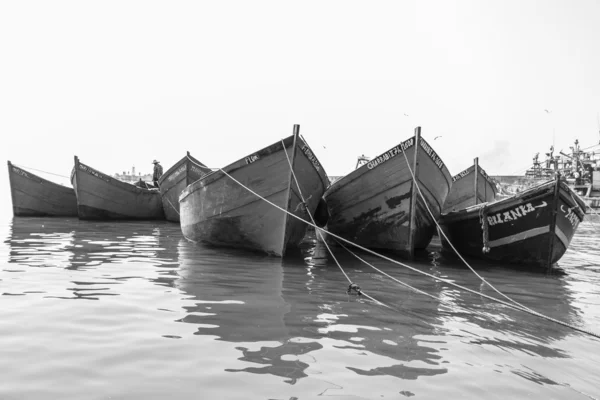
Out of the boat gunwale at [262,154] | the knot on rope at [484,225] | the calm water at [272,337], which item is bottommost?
the calm water at [272,337]

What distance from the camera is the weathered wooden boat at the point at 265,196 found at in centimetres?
973

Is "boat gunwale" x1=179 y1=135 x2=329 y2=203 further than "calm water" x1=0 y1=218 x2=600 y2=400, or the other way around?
"boat gunwale" x1=179 y1=135 x2=329 y2=203

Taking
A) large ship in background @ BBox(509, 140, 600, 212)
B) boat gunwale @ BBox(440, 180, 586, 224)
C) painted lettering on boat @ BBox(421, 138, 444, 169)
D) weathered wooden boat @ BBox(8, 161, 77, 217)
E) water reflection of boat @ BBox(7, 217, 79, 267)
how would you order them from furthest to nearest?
1. large ship in background @ BBox(509, 140, 600, 212)
2. weathered wooden boat @ BBox(8, 161, 77, 217)
3. painted lettering on boat @ BBox(421, 138, 444, 169)
4. boat gunwale @ BBox(440, 180, 586, 224)
5. water reflection of boat @ BBox(7, 217, 79, 267)

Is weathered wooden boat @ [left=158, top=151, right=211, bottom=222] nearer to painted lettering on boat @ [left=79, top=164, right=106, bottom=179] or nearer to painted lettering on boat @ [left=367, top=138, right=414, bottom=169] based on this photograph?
painted lettering on boat @ [left=79, top=164, right=106, bottom=179]

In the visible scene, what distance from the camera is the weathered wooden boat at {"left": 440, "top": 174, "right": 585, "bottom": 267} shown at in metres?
9.57

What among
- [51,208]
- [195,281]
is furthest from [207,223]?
[51,208]

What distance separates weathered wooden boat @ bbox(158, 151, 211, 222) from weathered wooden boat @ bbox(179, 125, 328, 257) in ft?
20.3

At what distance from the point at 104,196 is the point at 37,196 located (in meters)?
4.55

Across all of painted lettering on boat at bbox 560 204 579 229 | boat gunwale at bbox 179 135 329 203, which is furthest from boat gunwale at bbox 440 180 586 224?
boat gunwale at bbox 179 135 329 203

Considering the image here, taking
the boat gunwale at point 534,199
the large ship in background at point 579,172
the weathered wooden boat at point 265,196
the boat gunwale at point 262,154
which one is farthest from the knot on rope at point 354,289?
the large ship in background at point 579,172

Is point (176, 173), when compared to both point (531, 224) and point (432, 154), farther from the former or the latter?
point (531, 224)

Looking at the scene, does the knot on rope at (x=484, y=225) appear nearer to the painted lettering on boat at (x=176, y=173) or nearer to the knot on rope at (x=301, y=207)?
the knot on rope at (x=301, y=207)

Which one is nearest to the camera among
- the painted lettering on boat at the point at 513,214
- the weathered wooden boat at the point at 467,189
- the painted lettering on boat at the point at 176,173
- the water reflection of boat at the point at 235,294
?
the water reflection of boat at the point at 235,294

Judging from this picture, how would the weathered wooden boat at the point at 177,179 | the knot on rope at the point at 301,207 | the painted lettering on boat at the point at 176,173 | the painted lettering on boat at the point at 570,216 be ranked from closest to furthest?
the painted lettering on boat at the point at 570,216 → the knot on rope at the point at 301,207 → the weathered wooden boat at the point at 177,179 → the painted lettering on boat at the point at 176,173
